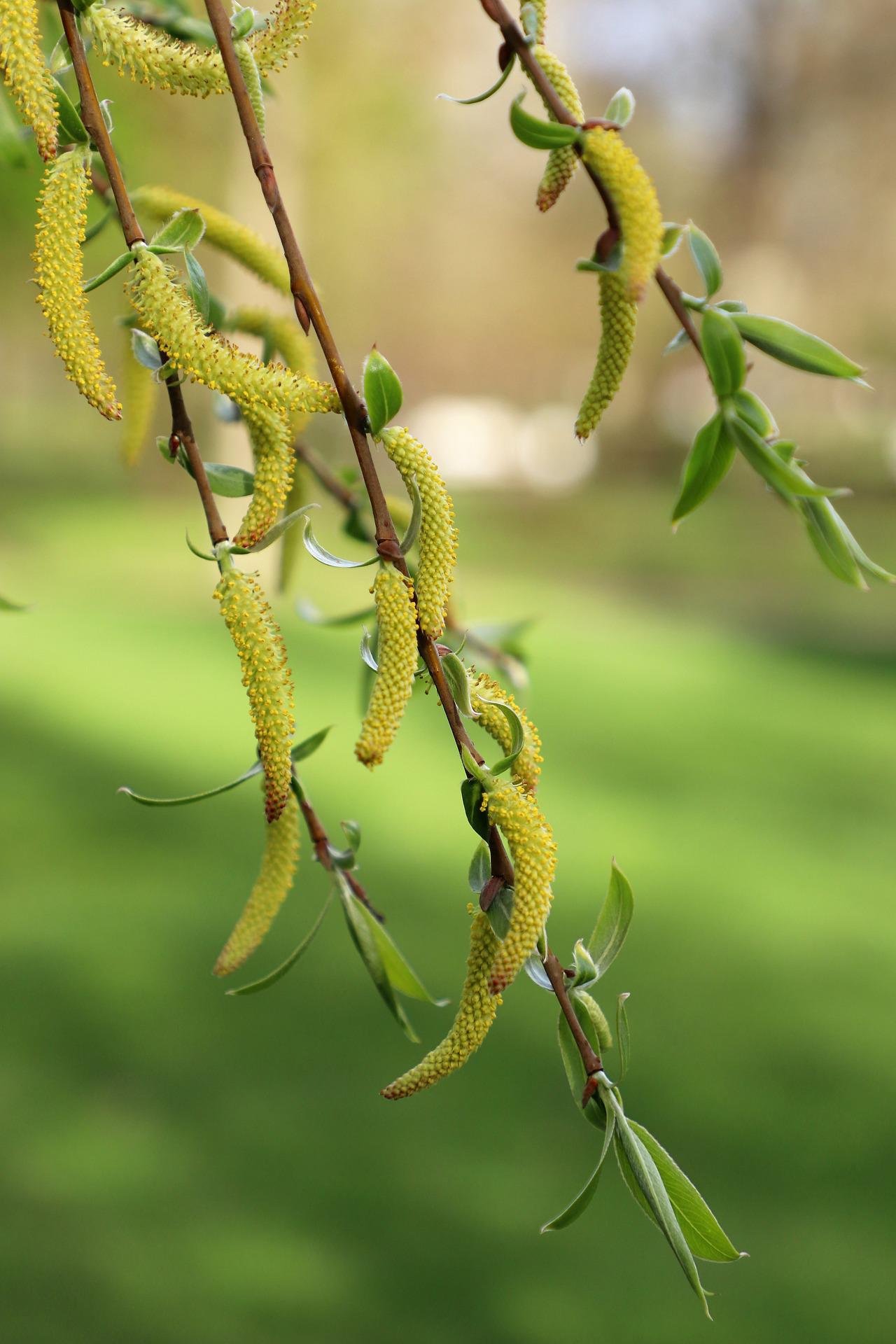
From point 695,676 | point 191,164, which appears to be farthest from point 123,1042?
point 191,164

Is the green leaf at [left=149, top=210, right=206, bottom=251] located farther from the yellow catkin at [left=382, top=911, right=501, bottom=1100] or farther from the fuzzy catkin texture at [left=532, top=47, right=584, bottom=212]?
the yellow catkin at [left=382, top=911, right=501, bottom=1100]

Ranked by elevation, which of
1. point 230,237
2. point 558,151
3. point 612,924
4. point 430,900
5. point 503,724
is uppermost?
point 558,151

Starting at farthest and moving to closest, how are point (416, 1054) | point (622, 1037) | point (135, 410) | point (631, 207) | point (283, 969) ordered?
point (416, 1054)
point (135, 410)
point (283, 969)
point (622, 1037)
point (631, 207)

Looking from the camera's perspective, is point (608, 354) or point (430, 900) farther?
point (430, 900)

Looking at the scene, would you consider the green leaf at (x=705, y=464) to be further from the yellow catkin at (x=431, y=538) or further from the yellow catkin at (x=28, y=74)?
the yellow catkin at (x=28, y=74)

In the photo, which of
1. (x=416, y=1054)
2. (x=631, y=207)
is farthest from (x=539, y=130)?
(x=416, y=1054)

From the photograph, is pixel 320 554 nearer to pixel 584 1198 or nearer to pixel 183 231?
pixel 183 231
